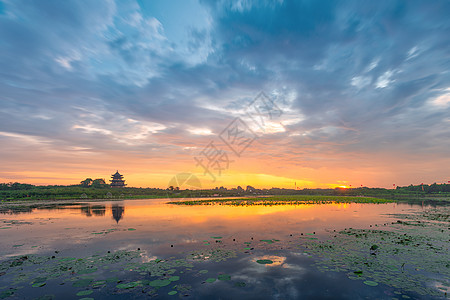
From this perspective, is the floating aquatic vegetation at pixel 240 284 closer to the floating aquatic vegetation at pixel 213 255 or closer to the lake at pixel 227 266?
the lake at pixel 227 266

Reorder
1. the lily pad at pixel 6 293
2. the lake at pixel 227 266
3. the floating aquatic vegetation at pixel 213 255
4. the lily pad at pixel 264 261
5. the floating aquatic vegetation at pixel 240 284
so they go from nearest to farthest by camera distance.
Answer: the lily pad at pixel 6 293 → the lake at pixel 227 266 → the floating aquatic vegetation at pixel 240 284 → the lily pad at pixel 264 261 → the floating aquatic vegetation at pixel 213 255

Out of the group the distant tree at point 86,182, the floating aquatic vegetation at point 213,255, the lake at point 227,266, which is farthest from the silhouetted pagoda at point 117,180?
the floating aquatic vegetation at point 213,255

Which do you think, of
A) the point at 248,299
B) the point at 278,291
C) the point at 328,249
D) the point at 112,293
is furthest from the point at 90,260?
the point at 328,249

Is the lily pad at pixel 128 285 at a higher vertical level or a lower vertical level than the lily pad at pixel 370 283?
lower

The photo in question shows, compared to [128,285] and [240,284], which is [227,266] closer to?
[240,284]

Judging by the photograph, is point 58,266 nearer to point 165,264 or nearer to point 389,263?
point 165,264

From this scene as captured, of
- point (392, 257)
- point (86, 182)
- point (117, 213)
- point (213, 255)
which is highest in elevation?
point (86, 182)

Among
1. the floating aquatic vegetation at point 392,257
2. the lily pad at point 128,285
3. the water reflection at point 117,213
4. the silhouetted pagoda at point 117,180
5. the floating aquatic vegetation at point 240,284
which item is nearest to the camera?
the lily pad at point 128,285

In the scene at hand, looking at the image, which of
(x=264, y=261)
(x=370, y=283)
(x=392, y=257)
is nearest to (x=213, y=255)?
(x=264, y=261)

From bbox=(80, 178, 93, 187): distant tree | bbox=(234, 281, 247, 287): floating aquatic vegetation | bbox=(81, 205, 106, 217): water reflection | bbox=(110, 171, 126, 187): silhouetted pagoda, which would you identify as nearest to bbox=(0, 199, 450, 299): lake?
bbox=(234, 281, 247, 287): floating aquatic vegetation

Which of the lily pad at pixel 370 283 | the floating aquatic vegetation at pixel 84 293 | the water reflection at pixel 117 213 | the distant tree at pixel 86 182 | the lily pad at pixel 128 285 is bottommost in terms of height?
the water reflection at pixel 117 213

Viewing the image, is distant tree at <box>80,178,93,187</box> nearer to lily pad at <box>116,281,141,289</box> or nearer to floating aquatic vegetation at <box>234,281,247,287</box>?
lily pad at <box>116,281,141,289</box>

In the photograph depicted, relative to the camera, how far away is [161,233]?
18.8 meters

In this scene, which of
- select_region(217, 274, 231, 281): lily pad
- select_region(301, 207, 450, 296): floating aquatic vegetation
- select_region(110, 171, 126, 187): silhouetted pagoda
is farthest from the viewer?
select_region(110, 171, 126, 187): silhouetted pagoda
